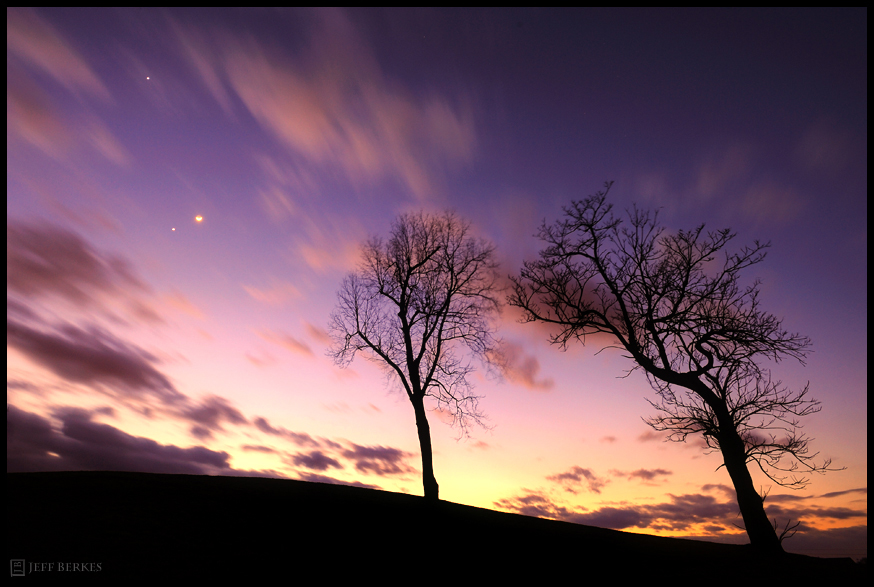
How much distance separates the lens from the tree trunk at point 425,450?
1708 cm

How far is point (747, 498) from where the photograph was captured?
13.3 m

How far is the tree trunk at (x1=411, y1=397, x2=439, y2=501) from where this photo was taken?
17.1 metres

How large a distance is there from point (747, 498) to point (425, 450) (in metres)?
10.9

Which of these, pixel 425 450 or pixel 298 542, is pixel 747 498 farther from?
pixel 298 542

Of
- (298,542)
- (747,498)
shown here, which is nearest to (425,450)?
(298,542)

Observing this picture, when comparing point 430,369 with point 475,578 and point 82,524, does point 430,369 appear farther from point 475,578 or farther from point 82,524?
point 82,524

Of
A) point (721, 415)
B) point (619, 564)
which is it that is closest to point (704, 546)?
point (721, 415)

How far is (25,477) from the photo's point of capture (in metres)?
12.8

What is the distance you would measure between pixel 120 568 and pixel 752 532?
1637 cm

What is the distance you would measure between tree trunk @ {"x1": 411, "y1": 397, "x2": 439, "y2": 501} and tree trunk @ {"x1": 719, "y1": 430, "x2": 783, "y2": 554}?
10.2m

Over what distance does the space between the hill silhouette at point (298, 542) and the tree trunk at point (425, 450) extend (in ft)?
5.66

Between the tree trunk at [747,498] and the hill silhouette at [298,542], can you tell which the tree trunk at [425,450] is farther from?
the tree trunk at [747,498]

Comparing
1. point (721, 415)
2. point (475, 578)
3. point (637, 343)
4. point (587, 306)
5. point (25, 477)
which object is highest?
Result: point (587, 306)

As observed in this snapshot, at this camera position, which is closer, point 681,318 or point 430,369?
point 681,318
